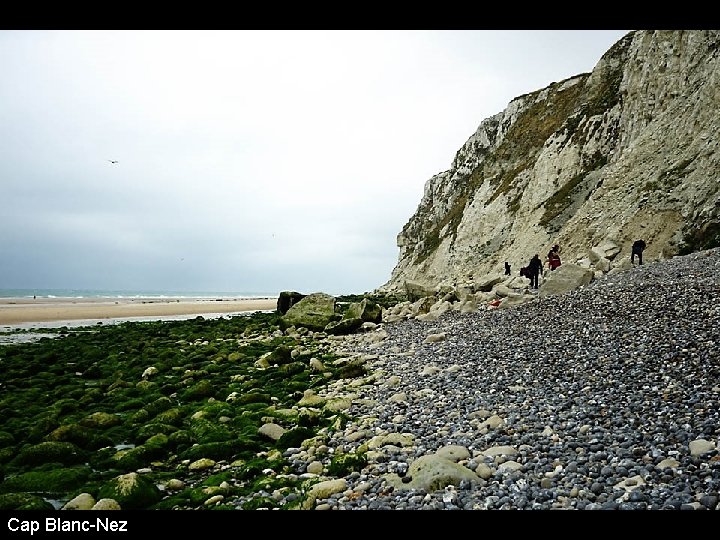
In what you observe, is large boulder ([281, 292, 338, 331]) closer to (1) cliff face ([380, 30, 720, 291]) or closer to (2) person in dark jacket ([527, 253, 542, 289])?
(2) person in dark jacket ([527, 253, 542, 289])

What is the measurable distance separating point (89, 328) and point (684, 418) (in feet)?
149

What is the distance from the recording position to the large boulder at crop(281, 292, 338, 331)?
96.2 feet

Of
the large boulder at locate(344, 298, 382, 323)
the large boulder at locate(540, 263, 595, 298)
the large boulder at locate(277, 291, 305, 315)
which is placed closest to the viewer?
the large boulder at locate(540, 263, 595, 298)

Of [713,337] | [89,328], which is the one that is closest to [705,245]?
[713,337]

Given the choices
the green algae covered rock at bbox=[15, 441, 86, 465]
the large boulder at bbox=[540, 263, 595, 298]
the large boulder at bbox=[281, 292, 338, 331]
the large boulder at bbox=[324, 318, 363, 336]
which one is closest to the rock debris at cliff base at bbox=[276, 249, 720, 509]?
the large boulder at bbox=[540, 263, 595, 298]

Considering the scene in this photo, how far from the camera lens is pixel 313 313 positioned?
99.6 ft

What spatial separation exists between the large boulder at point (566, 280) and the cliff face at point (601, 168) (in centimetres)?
1254

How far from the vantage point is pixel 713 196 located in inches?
1231

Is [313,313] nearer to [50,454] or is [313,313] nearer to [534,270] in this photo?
[534,270]

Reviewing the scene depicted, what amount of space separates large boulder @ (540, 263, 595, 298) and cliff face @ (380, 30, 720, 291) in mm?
12544

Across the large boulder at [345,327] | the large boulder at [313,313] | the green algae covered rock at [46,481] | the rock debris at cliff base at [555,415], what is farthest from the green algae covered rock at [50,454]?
the large boulder at [313,313]

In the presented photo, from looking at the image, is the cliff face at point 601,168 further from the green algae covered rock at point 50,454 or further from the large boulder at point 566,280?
the green algae covered rock at point 50,454

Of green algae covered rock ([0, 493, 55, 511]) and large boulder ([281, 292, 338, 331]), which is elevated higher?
large boulder ([281, 292, 338, 331])
